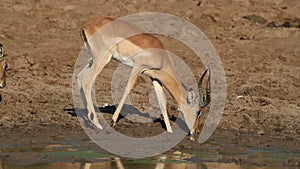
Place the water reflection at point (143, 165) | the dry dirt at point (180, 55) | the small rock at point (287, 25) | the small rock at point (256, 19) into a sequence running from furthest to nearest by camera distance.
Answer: the small rock at point (256, 19) < the small rock at point (287, 25) < the dry dirt at point (180, 55) < the water reflection at point (143, 165)

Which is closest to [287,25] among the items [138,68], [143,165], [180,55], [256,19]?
[256,19]

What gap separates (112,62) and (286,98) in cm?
372

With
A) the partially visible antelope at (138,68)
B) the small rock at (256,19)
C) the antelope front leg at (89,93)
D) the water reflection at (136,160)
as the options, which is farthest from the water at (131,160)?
the small rock at (256,19)

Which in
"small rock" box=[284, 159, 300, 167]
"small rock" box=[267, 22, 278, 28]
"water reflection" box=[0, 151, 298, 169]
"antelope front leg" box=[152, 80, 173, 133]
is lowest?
"small rock" box=[284, 159, 300, 167]

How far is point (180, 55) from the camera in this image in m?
16.3

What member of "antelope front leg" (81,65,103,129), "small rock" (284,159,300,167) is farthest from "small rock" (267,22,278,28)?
"small rock" (284,159,300,167)

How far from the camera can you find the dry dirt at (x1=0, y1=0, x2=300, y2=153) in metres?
11.8

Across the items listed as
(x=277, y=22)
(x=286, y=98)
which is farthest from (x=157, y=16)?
(x=286, y=98)

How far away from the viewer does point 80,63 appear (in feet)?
50.6

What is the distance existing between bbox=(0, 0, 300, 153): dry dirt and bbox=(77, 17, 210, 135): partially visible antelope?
457 mm

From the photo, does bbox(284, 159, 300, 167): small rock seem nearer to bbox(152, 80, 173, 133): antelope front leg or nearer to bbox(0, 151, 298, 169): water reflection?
bbox(0, 151, 298, 169): water reflection

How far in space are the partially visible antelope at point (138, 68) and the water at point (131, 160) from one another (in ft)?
2.89

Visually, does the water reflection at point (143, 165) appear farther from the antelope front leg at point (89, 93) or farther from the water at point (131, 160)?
the antelope front leg at point (89, 93)

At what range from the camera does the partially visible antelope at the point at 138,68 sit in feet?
38.0
